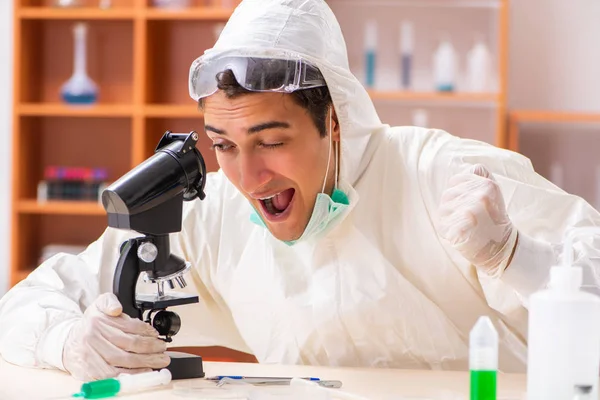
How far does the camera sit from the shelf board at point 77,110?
3.74 meters

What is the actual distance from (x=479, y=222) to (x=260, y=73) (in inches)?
19.8

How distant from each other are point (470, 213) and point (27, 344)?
827 millimetres

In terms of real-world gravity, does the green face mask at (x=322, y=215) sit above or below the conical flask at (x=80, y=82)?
below

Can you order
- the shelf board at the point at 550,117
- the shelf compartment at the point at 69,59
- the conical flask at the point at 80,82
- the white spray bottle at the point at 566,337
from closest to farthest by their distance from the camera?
the white spray bottle at the point at 566,337 → the shelf board at the point at 550,117 → the conical flask at the point at 80,82 → the shelf compartment at the point at 69,59

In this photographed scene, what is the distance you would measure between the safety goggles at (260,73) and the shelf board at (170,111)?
2.08 m

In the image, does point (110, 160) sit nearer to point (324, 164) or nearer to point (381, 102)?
point (381, 102)

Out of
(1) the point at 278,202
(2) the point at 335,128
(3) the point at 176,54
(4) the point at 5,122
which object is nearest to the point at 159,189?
(1) the point at 278,202

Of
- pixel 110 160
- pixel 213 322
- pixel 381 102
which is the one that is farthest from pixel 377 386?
pixel 110 160

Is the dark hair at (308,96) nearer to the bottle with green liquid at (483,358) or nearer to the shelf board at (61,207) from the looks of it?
the bottle with green liquid at (483,358)

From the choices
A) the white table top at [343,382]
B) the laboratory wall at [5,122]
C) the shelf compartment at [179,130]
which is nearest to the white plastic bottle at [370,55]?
the shelf compartment at [179,130]

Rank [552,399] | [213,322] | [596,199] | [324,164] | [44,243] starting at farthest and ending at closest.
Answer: [44,243] → [596,199] → [213,322] → [324,164] → [552,399]

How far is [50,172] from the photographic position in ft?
12.7

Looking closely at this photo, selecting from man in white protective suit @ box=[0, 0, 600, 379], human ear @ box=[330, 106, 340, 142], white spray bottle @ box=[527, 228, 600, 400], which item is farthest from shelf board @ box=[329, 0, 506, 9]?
white spray bottle @ box=[527, 228, 600, 400]

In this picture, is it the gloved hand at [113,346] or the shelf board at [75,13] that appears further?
the shelf board at [75,13]
